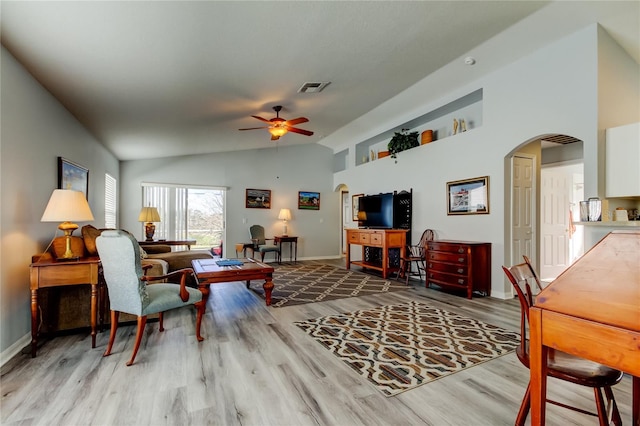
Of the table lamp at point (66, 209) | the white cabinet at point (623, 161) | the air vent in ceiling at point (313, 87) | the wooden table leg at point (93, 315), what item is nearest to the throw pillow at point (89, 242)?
the table lamp at point (66, 209)

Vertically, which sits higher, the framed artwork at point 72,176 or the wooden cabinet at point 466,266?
the framed artwork at point 72,176

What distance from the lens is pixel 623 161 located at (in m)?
3.14

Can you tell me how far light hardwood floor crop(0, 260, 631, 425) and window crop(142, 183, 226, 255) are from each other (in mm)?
4728

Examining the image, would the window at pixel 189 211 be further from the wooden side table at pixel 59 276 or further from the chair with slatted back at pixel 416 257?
the wooden side table at pixel 59 276

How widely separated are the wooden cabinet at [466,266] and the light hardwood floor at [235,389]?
2048 mm

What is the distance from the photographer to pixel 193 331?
302cm

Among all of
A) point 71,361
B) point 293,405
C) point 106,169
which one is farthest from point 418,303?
point 106,169

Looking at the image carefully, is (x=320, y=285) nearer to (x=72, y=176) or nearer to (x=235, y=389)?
(x=235, y=389)

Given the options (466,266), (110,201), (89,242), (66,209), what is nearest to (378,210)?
(466,266)

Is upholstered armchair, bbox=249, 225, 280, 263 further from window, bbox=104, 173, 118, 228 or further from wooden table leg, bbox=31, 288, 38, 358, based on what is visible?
wooden table leg, bbox=31, 288, 38, 358

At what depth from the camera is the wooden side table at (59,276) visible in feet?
7.82

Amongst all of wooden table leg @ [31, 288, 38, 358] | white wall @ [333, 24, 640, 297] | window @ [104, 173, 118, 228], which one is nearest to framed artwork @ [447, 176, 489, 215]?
white wall @ [333, 24, 640, 297]

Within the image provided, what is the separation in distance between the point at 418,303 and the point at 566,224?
3889 millimetres

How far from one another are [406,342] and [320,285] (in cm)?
252
